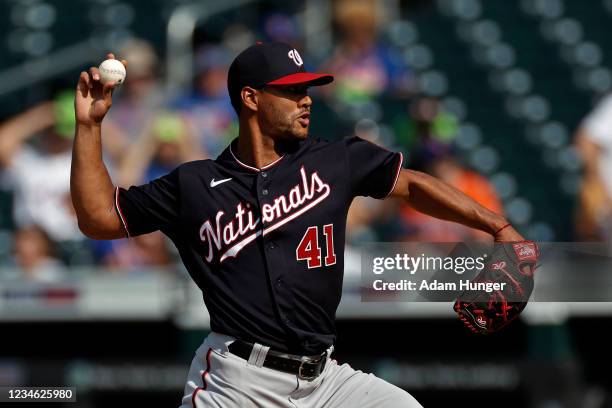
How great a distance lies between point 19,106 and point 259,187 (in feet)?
20.7

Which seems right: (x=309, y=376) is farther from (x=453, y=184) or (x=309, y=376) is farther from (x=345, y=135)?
(x=345, y=135)

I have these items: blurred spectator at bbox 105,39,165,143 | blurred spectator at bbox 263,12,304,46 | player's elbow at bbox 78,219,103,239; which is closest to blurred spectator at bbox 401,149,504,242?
blurred spectator at bbox 105,39,165,143

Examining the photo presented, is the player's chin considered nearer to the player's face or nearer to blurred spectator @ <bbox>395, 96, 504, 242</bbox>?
the player's face

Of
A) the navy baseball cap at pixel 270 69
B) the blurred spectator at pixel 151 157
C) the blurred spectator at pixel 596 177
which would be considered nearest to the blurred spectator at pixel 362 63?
the blurred spectator at pixel 151 157

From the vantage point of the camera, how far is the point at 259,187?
380 centimetres

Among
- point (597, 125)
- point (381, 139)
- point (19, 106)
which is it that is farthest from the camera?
point (19, 106)

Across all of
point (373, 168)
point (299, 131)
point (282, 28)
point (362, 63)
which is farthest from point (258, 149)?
point (282, 28)

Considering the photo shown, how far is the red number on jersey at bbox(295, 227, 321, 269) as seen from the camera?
12.3 feet

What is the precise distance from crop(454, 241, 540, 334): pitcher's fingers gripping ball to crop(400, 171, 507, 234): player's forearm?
88mm

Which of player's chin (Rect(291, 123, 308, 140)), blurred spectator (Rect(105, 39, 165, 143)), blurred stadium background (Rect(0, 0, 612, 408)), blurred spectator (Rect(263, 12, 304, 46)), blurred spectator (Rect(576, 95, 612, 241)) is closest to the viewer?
player's chin (Rect(291, 123, 308, 140))

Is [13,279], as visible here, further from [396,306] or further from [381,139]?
[381,139]

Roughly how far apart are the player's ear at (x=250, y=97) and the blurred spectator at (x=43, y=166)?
390 centimetres

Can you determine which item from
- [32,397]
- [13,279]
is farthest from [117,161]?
[32,397]

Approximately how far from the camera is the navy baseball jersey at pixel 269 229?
3.74 metres
